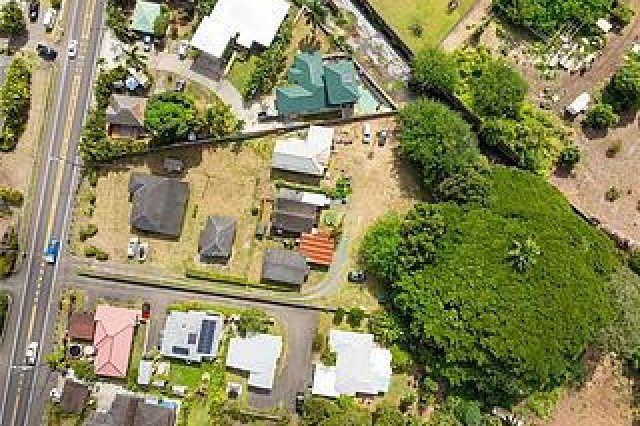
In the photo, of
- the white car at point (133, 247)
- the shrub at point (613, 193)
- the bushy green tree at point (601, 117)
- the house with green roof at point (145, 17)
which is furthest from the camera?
the shrub at point (613, 193)

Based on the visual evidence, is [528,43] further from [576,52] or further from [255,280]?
[255,280]

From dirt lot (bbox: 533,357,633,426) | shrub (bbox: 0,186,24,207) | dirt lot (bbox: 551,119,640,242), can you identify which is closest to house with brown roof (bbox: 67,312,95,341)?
shrub (bbox: 0,186,24,207)

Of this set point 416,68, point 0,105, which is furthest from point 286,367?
point 0,105

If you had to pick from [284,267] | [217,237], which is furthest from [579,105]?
[217,237]

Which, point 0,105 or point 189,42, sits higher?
point 189,42

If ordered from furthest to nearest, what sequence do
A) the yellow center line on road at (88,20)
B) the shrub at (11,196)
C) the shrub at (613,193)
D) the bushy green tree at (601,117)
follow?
the shrub at (613,193) → the yellow center line on road at (88,20) → the bushy green tree at (601,117) → the shrub at (11,196)

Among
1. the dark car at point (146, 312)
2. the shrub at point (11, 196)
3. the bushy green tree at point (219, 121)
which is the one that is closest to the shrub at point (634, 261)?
the bushy green tree at point (219, 121)

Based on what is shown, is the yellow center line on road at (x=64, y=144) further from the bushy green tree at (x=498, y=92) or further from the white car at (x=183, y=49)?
the bushy green tree at (x=498, y=92)
